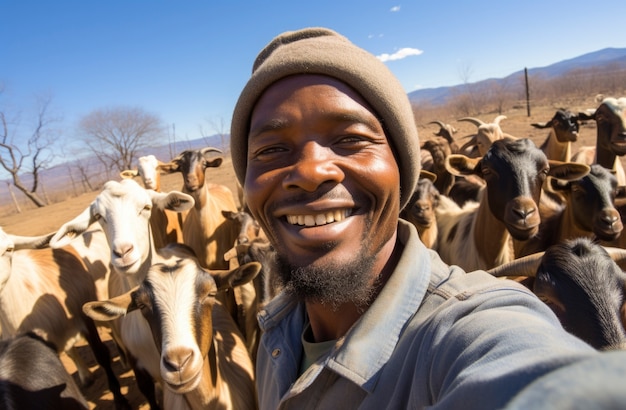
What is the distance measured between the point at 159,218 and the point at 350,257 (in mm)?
6233

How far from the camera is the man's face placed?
141 centimetres

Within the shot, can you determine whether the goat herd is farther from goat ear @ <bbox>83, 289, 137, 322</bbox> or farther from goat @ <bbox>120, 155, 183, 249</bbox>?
goat @ <bbox>120, 155, 183, 249</bbox>

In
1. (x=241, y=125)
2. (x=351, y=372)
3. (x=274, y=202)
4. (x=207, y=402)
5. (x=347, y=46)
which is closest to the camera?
(x=351, y=372)

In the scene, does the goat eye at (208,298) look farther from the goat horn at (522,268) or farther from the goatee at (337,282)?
the goat horn at (522,268)

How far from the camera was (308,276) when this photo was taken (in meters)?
1.39

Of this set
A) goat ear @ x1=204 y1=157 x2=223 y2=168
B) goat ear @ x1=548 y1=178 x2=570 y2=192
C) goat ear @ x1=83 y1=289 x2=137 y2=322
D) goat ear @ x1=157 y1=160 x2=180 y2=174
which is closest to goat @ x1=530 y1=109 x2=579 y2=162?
goat ear @ x1=548 y1=178 x2=570 y2=192

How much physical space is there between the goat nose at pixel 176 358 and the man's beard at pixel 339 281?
1.62 meters

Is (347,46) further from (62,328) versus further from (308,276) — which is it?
(62,328)

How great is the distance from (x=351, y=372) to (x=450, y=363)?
0.35m

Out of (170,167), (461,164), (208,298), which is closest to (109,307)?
(208,298)

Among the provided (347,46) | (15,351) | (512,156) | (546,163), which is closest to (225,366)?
(15,351)

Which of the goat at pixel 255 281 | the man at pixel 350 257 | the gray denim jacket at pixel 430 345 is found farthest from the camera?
the goat at pixel 255 281

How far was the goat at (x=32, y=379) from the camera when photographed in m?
3.03

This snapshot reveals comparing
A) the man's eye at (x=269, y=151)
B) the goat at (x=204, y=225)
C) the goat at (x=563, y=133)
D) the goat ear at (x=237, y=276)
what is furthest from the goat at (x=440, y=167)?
the man's eye at (x=269, y=151)
